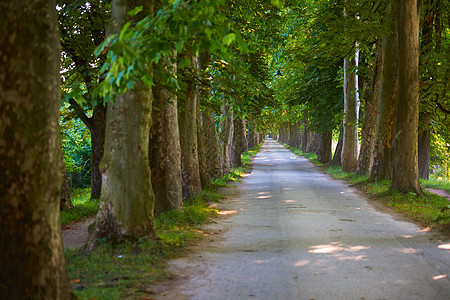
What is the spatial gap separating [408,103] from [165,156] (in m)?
8.27

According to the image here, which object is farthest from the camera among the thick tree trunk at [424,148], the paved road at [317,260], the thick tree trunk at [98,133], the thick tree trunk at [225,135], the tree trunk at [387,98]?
the thick tree trunk at [225,135]

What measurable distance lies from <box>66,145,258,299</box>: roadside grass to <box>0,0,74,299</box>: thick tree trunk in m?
1.06

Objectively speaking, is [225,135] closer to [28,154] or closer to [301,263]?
[301,263]

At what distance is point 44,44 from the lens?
Result: 4.45m

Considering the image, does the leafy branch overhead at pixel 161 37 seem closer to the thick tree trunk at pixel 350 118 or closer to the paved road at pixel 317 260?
the paved road at pixel 317 260

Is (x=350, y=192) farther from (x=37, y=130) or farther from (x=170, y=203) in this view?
(x=37, y=130)

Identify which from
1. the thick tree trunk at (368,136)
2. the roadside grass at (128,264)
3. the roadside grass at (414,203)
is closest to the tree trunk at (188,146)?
the roadside grass at (128,264)

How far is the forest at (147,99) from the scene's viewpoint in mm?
4285

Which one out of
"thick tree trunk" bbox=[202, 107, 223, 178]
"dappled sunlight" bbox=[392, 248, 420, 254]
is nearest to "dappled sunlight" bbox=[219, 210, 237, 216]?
"dappled sunlight" bbox=[392, 248, 420, 254]

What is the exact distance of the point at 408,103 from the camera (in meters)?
15.3

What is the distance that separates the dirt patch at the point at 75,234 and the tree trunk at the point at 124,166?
151cm

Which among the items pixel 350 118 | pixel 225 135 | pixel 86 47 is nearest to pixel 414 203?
pixel 86 47

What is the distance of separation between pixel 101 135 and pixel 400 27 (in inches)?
406

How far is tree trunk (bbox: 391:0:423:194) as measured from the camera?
1527 centimetres
